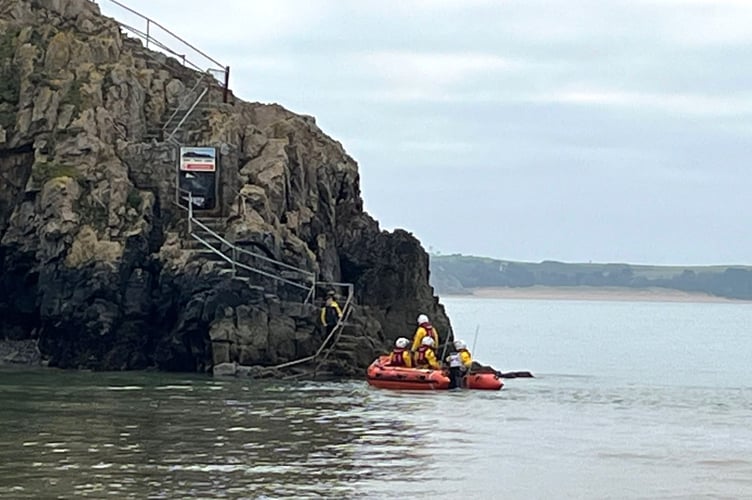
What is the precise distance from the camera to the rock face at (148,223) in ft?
189

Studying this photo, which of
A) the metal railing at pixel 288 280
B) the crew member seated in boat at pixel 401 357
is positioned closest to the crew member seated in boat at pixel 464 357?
the crew member seated in boat at pixel 401 357

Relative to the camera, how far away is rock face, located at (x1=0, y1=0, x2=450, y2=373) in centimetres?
5769

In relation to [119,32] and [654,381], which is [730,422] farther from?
[119,32]

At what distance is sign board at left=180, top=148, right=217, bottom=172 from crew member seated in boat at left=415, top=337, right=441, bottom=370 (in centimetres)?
1166

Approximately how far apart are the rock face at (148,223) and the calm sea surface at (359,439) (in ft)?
9.29

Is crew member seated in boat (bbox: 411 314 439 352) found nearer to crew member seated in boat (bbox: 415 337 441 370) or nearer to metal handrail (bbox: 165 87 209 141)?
crew member seated in boat (bbox: 415 337 441 370)

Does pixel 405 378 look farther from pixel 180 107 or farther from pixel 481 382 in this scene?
pixel 180 107

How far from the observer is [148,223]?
5938 cm

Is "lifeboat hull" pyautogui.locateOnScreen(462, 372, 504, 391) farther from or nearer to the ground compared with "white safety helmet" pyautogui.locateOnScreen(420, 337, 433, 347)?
nearer to the ground

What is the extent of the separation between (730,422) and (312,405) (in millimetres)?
11949

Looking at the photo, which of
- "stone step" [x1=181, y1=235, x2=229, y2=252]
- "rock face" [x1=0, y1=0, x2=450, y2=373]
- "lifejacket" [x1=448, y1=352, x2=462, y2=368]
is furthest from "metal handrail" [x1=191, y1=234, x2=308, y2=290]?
"lifejacket" [x1=448, y1=352, x2=462, y2=368]

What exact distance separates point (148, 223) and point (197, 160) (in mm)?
3163

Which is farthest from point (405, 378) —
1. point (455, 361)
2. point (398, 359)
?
point (455, 361)

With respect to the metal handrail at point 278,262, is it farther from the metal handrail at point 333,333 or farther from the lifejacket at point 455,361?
the lifejacket at point 455,361
